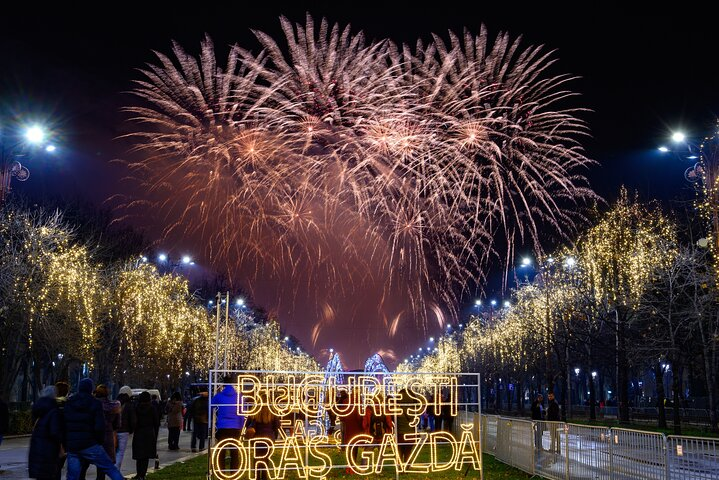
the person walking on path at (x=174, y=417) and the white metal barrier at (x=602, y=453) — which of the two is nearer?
the white metal barrier at (x=602, y=453)

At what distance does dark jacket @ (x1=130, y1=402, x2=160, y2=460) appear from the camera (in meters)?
17.5

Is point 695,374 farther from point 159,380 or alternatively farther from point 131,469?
point 131,469

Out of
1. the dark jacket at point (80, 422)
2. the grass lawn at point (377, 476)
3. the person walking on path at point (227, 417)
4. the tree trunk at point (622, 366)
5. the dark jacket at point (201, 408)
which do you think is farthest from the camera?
the tree trunk at point (622, 366)

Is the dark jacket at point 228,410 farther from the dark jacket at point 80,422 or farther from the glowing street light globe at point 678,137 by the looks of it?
the glowing street light globe at point 678,137

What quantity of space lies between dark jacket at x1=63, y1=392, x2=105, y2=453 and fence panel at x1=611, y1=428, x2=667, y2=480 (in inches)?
321

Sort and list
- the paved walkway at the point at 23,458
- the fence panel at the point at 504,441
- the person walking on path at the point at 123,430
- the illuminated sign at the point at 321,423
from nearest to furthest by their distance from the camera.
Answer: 1. the illuminated sign at the point at 321,423
2. the person walking on path at the point at 123,430
3. the paved walkway at the point at 23,458
4. the fence panel at the point at 504,441

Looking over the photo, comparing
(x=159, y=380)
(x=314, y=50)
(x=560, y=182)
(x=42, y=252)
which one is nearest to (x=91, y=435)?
(x=314, y=50)

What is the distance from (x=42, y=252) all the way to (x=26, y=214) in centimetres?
193

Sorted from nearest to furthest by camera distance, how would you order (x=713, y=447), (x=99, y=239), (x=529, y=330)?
(x=713, y=447) < (x=99, y=239) < (x=529, y=330)

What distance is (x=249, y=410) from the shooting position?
53.0ft

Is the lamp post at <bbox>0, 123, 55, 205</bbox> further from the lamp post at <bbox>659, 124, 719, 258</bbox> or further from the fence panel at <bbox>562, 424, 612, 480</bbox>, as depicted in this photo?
the lamp post at <bbox>659, 124, 719, 258</bbox>

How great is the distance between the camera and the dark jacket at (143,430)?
17.5 m

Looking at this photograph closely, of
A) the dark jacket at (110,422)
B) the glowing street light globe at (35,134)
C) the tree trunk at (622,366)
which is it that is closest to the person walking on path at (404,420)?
the dark jacket at (110,422)

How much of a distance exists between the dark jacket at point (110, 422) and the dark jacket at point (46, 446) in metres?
2.23
